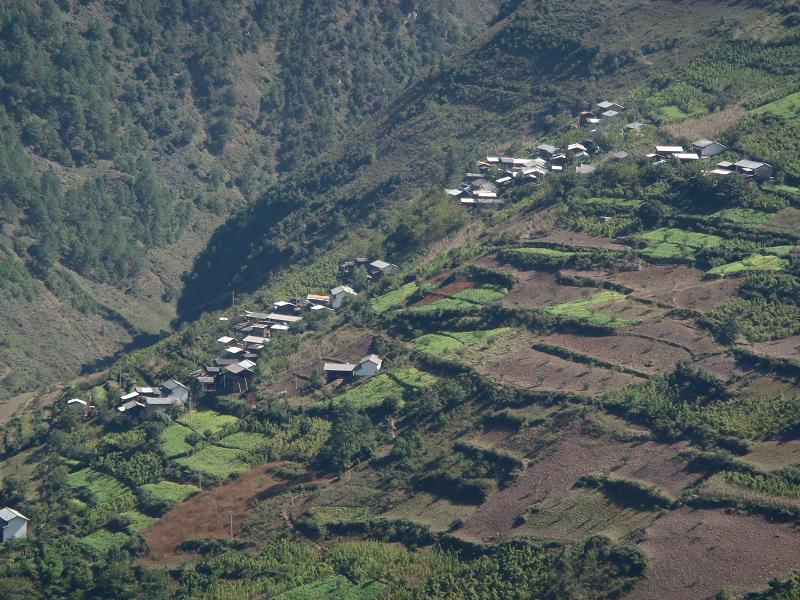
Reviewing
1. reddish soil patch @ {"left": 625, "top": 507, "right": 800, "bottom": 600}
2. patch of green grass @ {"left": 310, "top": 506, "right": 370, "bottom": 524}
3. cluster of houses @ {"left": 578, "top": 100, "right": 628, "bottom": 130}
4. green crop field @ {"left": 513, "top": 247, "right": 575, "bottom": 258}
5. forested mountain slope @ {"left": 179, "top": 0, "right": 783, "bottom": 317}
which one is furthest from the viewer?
forested mountain slope @ {"left": 179, "top": 0, "right": 783, "bottom": 317}

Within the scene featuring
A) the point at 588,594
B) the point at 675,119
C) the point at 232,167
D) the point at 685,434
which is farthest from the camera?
the point at 232,167

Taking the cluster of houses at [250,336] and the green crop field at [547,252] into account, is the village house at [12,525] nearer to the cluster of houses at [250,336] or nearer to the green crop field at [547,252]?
the cluster of houses at [250,336]

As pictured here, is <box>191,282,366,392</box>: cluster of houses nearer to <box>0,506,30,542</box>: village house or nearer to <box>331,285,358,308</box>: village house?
<box>331,285,358,308</box>: village house

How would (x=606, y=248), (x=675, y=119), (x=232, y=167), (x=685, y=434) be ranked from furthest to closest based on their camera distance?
(x=232, y=167)
(x=675, y=119)
(x=606, y=248)
(x=685, y=434)

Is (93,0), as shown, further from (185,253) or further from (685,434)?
(685,434)

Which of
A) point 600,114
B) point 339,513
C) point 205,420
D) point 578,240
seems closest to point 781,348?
point 578,240

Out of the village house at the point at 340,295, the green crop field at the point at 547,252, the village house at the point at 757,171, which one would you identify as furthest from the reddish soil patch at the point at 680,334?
the village house at the point at 340,295

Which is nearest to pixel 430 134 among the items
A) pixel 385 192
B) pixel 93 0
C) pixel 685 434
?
pixel 385 192

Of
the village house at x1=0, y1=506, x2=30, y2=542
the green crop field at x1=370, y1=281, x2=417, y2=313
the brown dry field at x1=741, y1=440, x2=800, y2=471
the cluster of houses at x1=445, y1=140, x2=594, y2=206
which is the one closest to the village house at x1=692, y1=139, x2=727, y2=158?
the cluster of houses at x1=445, y1=140, x2=594, y2=206
